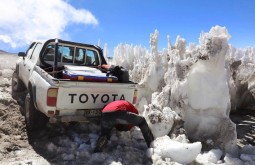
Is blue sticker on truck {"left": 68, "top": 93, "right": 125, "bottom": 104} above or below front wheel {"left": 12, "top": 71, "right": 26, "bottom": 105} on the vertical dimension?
above

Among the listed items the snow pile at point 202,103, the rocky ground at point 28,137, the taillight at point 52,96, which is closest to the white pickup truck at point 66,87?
the taillight at point 52,96

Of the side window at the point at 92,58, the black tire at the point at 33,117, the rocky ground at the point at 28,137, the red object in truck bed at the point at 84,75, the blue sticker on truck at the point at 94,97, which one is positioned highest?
the side window at the point at 92,58

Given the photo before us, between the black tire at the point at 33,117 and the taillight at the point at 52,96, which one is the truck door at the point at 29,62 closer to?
the black tire at the point at 33,117

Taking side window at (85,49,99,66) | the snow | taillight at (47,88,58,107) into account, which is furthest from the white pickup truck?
the snow

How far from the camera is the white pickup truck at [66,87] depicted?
18.0ft

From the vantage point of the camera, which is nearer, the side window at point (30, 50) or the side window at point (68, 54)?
the side window at point (68, 54)

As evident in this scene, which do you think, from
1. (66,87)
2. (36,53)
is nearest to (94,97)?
(66,87)

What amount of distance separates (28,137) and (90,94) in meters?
1.67

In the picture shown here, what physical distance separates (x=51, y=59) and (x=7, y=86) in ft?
11.3

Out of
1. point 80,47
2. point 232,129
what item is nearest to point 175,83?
point 232,129

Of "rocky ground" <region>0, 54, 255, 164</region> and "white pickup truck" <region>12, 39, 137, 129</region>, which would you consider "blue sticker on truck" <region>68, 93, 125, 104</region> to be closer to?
"white pickup truck" <region>12, 39, 137, 129</region>

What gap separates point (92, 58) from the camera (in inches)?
313

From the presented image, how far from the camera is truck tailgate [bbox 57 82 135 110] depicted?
551cm

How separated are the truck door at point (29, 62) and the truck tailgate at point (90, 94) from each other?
1.79 meters
